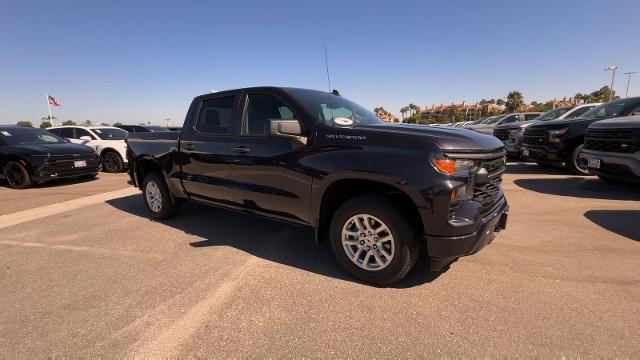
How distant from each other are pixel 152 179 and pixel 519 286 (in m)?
4.81

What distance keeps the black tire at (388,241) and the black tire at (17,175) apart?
8.56 meters

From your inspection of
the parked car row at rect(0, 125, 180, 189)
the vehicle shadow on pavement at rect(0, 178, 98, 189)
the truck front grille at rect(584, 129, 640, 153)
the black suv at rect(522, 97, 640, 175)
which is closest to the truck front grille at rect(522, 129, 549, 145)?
the black suv at rect(522, 97, 640, 175)

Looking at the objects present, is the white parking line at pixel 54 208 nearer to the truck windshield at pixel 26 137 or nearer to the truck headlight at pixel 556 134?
the truck windshield at pixel 26 137

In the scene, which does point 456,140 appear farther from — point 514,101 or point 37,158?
point 514,101

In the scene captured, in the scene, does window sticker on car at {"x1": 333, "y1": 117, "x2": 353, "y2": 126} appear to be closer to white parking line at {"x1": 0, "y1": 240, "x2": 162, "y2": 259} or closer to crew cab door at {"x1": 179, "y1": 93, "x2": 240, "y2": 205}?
crew cab door at {"x1": 179, "y1": 93, "x2": 240, "y2": 205}

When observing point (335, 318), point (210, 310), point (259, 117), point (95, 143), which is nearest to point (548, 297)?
point (335, 318)

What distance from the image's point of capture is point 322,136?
296 centimetres

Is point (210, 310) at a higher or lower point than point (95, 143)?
lower

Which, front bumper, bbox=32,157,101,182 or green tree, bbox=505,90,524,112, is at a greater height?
green tree, bbox=505,90,524,112

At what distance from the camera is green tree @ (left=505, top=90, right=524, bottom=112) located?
2923 inches

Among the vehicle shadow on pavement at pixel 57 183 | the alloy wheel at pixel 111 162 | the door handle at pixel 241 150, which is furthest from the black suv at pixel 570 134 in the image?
the alloy wheel at pixel 111 162

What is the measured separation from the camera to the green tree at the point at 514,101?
74.2 metres

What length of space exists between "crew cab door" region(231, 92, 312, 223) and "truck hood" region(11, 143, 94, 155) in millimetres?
6928

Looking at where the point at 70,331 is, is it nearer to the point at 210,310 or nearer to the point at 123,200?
the point at 210,310
